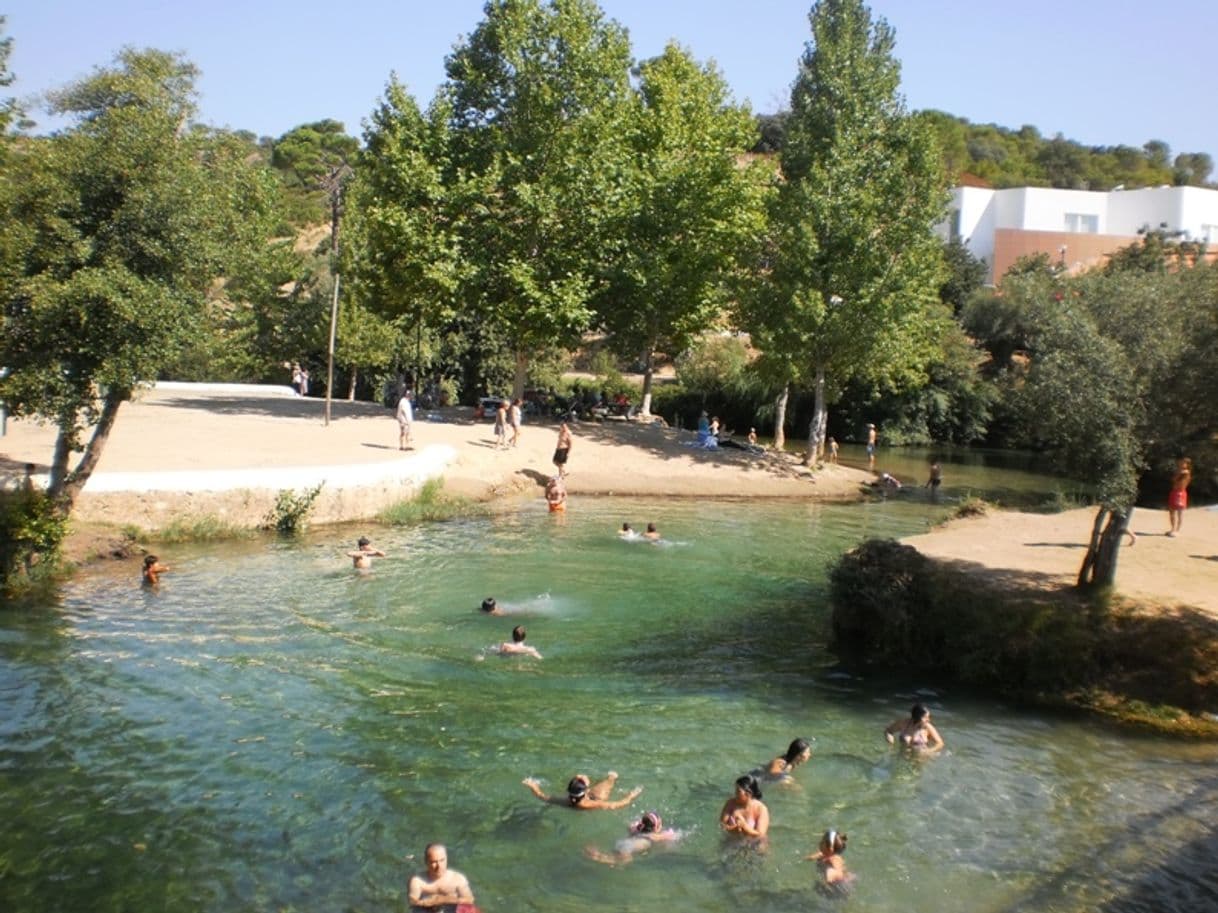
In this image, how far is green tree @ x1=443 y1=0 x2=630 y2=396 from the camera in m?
41.4

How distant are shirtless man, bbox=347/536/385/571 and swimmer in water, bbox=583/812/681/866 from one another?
12.4 metres

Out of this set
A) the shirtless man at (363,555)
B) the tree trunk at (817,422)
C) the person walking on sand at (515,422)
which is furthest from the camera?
the tree trunk at (817,422)

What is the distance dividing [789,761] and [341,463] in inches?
802

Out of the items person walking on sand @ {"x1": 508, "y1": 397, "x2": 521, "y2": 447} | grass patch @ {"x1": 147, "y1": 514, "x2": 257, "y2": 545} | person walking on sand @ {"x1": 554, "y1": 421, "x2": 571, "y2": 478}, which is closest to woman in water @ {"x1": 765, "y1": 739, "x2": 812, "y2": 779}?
grass patch @ {"x1": 147, "y1": 514, "x2": 257, "y2": 545}

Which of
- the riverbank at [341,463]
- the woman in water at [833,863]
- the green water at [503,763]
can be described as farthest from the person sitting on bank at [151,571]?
the woman in water at [833,863]

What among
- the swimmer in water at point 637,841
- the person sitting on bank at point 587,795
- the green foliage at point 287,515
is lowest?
the swimmer in water at point 637,841

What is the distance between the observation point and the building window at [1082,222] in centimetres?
8719

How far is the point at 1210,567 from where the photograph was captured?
811 inches

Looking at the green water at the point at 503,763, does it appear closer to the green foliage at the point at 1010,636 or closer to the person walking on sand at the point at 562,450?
the green foliage at the point at 1010,636

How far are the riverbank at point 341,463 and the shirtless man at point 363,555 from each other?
403 cm

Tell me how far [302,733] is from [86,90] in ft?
62.3

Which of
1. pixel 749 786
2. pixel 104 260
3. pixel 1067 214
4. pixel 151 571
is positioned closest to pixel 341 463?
pixel 151 571

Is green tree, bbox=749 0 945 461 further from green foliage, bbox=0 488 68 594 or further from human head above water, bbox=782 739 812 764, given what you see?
human head above water, bbox=782 739 812 764

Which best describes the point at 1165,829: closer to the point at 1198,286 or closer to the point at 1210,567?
the point at 1210,567
